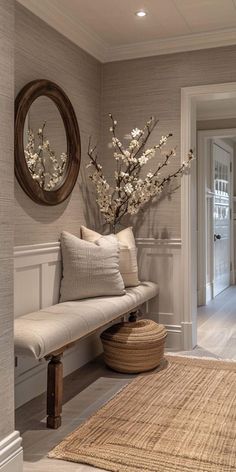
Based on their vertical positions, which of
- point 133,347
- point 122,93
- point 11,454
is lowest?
point 11,454

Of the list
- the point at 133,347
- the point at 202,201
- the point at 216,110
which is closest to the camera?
the point at 133,347

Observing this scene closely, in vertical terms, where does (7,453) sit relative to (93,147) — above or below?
below

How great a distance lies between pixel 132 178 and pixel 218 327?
6.31ft

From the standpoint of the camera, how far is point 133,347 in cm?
331

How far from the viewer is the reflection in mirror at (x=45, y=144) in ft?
9.96

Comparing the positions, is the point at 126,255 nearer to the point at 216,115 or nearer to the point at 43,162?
the point at 43,162

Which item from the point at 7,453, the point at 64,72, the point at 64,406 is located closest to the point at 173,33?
the point at 64,72

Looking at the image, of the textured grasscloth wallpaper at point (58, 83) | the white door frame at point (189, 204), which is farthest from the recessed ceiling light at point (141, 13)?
the white door frame at point (189, 204)

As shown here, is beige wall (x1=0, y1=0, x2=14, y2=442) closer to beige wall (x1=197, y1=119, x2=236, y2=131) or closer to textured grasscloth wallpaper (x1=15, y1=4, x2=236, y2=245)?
textured grasscloth wallpaper (x1=15, y1=4, x2=236, y2=245)

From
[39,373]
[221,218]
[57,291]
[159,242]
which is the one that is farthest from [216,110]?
[39,373]

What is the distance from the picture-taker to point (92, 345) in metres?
3.87

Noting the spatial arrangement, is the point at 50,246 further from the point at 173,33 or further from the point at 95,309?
the point at 173,33

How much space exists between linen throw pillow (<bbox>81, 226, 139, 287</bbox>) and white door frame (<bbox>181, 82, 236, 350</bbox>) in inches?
17.1

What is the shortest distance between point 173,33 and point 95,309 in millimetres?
2186
